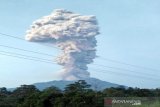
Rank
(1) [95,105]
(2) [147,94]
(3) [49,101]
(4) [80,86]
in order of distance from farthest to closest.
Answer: (4) [80,86]
(2) [147,94]
(3) [49,101]
(1) [95,105]

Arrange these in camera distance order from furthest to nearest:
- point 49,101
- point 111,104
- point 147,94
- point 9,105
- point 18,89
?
point 18,89 → point 147,94 → point 9,105 → point 49,101 → point 111,104

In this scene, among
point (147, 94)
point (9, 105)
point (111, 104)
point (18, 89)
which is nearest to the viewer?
point (111, 104)

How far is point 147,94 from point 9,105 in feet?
81.2

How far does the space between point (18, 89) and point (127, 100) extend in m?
51.8

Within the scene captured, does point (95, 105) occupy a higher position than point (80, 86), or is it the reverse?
point (80, 86)

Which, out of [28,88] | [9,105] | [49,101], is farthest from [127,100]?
[28,88]

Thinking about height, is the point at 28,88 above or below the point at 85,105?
above

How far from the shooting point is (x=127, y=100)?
1367 inches

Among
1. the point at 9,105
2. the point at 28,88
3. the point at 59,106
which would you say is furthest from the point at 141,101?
the point at 28,88

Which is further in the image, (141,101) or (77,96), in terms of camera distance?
(77,96)

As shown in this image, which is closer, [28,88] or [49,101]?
[49,101]

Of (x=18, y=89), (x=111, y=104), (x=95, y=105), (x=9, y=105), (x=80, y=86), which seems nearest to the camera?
(x=111, y=104)

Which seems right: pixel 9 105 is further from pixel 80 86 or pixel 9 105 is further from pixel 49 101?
pixel 80 86

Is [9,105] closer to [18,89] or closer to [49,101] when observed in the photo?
[49,101]
